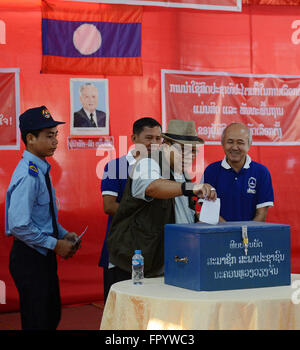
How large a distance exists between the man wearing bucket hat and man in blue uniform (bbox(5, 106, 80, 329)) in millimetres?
368

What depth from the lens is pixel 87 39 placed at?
199 inches

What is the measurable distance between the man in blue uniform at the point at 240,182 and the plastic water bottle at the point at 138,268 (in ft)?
3.52

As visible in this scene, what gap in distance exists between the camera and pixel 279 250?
2457mm

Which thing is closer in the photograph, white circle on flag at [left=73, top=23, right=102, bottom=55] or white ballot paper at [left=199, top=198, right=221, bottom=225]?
white ballot paper at [left=199, top=198, right=221, bottom=225]

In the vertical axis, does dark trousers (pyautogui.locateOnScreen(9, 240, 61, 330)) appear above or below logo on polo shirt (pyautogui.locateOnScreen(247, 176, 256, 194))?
below

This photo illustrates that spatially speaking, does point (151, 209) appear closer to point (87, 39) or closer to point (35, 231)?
point (35, 231)

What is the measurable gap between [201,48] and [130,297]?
3589 mm

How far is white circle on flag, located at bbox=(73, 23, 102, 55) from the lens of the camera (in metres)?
5.05

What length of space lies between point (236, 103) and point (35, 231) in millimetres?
3241

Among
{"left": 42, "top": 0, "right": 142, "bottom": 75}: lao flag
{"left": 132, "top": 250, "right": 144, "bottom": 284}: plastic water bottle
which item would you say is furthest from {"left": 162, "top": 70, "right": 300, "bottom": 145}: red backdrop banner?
{"left": 132, "top": 250, "right": 144, "bottom": 284}: plastic water bottle

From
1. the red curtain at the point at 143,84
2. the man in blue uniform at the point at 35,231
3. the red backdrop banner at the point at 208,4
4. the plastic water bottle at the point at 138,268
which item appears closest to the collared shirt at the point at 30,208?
the man in blue uniform at the point at 35,231

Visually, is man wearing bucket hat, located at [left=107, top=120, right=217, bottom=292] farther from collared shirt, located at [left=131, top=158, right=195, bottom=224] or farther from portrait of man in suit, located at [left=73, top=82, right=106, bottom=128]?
portrait of man in suit, located at [left=73, top=82, right=106, bottom=128]

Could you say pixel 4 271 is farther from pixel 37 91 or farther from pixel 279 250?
pixel 279 250

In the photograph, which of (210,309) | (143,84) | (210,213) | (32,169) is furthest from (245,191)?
(143,84)
